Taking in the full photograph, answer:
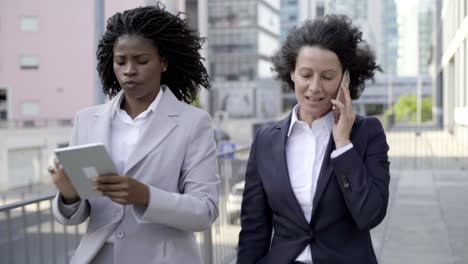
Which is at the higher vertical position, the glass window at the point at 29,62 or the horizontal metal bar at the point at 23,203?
the glass window at the point at 29,62

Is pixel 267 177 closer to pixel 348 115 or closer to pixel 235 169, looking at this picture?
pixel 348 115

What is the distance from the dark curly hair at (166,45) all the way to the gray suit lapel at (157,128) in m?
0.17

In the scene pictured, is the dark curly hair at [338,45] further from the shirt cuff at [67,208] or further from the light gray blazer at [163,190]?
the shirt cuff at [67,208]

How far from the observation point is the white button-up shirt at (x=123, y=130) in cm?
243

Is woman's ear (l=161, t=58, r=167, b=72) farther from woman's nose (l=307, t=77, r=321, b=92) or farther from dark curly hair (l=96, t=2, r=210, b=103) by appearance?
woman's nose (l=307, t=77, r=321, b=92)

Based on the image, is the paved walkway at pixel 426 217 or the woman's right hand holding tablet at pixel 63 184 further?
the paved walkway at pixel 426 217

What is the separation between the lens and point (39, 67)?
45.2 m

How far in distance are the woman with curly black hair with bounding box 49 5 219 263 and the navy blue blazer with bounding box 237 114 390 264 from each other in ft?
0.84

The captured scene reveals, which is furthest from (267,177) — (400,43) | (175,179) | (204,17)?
(400,43)

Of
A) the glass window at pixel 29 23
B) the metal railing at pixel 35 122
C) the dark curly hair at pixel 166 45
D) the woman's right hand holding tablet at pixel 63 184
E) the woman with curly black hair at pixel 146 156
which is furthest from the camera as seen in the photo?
the glass window at pixel 29 23

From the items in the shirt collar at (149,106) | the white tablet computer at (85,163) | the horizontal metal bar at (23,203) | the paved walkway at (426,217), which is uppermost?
the shirt collar at (149,106)

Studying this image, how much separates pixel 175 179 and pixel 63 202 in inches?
16.1

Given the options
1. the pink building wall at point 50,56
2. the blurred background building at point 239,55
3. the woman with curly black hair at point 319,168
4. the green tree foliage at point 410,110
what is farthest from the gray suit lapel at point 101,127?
the green tree foliage at point 410,110

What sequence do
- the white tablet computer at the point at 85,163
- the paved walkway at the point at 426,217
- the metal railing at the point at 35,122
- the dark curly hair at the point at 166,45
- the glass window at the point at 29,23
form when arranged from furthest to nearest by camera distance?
the glass window at the point at 29,23 → the metal railing at the point at 35,122 → the paved walkway at the point at 426,217 → the dark curly hair at the point at 166,45 → the white tablet computer at the point at 85,163
